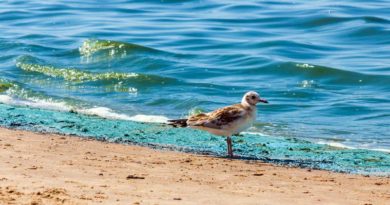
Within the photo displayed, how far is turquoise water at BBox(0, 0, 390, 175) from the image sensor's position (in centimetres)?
1323

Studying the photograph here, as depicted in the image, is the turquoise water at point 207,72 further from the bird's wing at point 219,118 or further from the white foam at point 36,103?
the bird's wing at point 219,118

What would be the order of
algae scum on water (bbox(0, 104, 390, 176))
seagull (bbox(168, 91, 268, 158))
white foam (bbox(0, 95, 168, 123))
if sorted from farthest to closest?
1. white foam (bbox(0, 95, 168, 123))
2. seagull (bbox(168, 91, 268, 158))
3. algae scum on water (bbox(0, 104, 390, 176))

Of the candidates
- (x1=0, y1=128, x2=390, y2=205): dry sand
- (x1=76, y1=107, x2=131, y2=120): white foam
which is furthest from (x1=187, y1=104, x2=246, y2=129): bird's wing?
(x1=76, y1=107, x2=131, y2=120): white foam

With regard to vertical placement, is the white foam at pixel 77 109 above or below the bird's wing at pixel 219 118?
below

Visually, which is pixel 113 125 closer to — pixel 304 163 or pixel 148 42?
pixel 304 163

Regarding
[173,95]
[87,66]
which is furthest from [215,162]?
[87,66]

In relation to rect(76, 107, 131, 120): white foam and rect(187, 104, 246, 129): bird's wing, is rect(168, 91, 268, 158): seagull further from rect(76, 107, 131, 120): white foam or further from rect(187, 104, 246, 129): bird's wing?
rect(76, 107, 131, 120): white foam

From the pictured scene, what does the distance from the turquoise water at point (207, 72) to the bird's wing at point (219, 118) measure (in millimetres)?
336

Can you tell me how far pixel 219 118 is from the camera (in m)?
12.0

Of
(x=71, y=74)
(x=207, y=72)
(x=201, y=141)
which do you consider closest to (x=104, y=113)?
(x=201, y=141)

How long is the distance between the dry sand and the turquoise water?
2.88 ft

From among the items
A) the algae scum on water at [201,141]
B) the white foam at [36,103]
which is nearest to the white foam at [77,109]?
the white foam at [36,103]

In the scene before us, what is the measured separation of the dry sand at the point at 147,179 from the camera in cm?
833

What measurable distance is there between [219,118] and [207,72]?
782 centimetres
